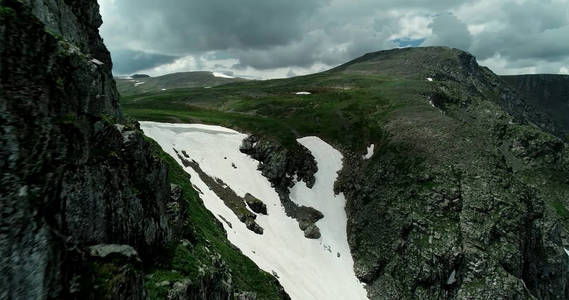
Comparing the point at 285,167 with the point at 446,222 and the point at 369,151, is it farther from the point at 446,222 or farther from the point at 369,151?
the point at 446,222

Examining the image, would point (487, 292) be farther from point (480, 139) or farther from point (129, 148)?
point (129, 148)

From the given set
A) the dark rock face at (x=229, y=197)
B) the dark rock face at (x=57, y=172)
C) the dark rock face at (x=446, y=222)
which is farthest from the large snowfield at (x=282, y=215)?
the dark rock face at (x=57, y=172)

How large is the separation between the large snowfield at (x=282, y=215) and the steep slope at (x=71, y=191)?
22.6m

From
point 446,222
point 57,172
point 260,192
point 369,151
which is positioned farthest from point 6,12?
point 369,151

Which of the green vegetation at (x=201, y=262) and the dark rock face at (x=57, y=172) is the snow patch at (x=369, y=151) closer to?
the green vegetation at (x=201, y=262)

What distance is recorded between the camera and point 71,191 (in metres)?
13.0

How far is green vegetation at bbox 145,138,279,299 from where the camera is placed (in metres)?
17.8

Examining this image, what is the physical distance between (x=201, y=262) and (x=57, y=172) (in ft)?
37.4

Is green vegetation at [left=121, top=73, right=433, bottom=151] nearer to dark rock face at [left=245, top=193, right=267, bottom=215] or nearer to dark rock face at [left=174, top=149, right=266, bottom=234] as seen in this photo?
dark rock face at [left=245, top=193, right=267, bottom=215]

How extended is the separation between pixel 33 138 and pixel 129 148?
287 inches

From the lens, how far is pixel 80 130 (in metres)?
14.3

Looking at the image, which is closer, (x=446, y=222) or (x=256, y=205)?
(x=446, y=222)

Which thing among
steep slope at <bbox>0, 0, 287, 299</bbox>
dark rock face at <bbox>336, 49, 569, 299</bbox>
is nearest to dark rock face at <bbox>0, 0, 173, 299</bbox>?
steep slope at <bbox>0, 0, 287, 299</bbox>

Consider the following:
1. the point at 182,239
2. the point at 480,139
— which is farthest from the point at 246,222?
the point at 480,139
